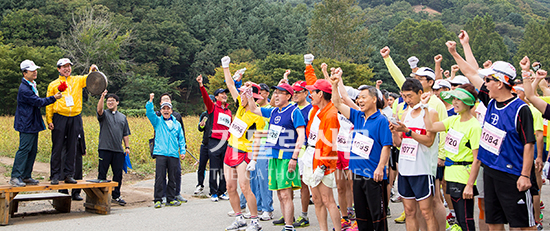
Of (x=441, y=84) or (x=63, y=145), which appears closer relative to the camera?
(x=441, y=84)

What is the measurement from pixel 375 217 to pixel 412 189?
0.51 metres

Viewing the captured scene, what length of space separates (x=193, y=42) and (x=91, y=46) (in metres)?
18.1

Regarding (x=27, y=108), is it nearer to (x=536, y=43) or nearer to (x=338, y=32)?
(x=338, y=32)

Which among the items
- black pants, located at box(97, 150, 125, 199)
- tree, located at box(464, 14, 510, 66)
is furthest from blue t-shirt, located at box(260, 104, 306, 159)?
tree, located at box(464, 14, 510, 66)

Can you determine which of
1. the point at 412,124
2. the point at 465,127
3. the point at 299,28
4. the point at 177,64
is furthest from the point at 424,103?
the point at 299,28

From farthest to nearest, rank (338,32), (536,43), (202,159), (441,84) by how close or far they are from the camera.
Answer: (536,43)
(338,32)
(202,159)
(441,84)

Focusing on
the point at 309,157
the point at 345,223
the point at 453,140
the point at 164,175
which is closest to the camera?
Answer: the point at 453,140

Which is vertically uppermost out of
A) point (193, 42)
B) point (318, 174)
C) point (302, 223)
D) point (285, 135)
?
point (193, 42)

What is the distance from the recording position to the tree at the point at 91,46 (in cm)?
4728

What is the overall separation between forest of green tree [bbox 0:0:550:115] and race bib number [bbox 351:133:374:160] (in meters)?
39.6

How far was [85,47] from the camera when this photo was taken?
47.2m

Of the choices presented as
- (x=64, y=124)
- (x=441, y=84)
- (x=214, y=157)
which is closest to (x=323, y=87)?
(x=441, y=84)

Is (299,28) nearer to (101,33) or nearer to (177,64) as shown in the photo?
(177,64)

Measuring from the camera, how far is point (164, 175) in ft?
27.4
